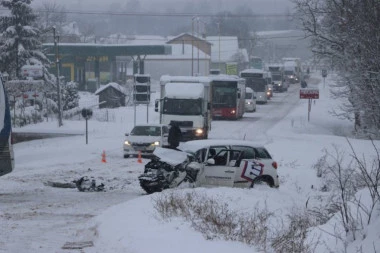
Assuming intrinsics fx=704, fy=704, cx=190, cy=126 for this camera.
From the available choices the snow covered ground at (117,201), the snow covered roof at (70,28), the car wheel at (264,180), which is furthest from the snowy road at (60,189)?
the snow covered roof at (70,28)

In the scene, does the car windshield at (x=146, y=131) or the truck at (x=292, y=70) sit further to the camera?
the truck at (x=292, y=70)

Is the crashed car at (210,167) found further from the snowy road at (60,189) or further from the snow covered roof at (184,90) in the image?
the snow covered roof at (184,90)

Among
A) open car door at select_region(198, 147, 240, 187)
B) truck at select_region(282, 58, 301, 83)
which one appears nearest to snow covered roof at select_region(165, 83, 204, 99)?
open car door at select_region(198, 147, 240, 187)

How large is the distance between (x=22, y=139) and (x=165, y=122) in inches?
342

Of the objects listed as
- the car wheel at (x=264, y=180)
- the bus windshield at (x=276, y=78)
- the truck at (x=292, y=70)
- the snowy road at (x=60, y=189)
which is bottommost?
the snowy road at (x=60, y=189)

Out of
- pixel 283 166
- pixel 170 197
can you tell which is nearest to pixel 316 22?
pixel 283 166

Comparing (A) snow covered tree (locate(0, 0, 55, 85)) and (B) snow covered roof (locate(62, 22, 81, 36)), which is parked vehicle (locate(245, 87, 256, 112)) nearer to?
(A) snow covered tree (locate(0, 0, 55, 85))

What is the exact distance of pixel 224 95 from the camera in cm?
5331

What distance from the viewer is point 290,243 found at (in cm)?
1026

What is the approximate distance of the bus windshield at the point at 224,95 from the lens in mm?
52781

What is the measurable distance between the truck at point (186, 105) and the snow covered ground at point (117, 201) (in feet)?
11.1

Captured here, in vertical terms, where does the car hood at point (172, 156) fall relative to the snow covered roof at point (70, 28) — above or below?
below

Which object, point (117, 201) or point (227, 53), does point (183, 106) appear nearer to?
point (117, 201)

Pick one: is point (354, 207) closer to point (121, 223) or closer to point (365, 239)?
point (365, 239)
